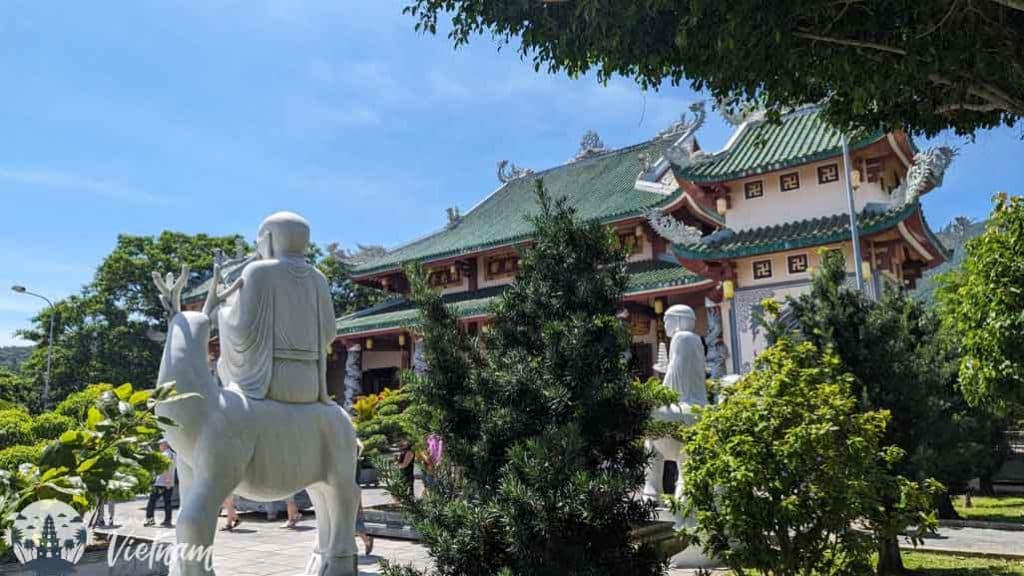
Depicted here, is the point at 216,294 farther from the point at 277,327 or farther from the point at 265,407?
the point at 265,407

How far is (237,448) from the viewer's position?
435 centimetres

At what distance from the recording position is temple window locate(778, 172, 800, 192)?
15.3 m

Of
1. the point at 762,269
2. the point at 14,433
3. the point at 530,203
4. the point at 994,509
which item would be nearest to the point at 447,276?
the point at 530,203

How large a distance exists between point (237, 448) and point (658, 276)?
45.8 ft

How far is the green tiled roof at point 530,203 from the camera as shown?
20.8m

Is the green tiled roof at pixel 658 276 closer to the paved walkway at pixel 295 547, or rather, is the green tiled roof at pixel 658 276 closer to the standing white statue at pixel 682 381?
the standing white statue at pixel 682 381

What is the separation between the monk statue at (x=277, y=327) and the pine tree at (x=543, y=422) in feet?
3.86

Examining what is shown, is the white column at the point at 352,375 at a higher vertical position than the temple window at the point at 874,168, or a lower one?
lower

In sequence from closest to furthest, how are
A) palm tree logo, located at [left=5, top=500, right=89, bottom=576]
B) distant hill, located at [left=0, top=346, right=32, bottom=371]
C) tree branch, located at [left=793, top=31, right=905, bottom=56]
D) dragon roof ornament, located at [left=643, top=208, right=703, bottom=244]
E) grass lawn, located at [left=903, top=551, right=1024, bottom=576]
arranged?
palm tree logo, located at [left=5, top=500, right=89, bottom=576], tree branch, located at [left=793, top=31, right=905, bottom=56], grass lawn, located at [left=903, top=551, right=1024, bottom=576], dragon roof ornament, located at [left=643, top=208, right=703, bottom=244], distant hill, located at [left=0, top=346, right=32, bottom=371]

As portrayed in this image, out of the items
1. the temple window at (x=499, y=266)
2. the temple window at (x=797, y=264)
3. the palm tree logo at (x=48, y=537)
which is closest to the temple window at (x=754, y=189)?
the temple window at (x=797, y=264)

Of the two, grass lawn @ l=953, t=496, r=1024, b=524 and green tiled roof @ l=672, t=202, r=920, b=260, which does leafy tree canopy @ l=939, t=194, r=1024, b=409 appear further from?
green tiled roof @ l=672, t=202, r=920, b=260

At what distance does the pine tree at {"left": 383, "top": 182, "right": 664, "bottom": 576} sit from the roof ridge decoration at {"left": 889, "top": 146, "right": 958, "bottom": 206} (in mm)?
11430

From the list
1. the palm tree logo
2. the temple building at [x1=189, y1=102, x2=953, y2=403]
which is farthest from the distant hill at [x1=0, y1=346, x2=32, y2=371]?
the palm tree logo

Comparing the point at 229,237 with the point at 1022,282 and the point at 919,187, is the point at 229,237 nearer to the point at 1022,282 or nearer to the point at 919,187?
the point at 919,187
